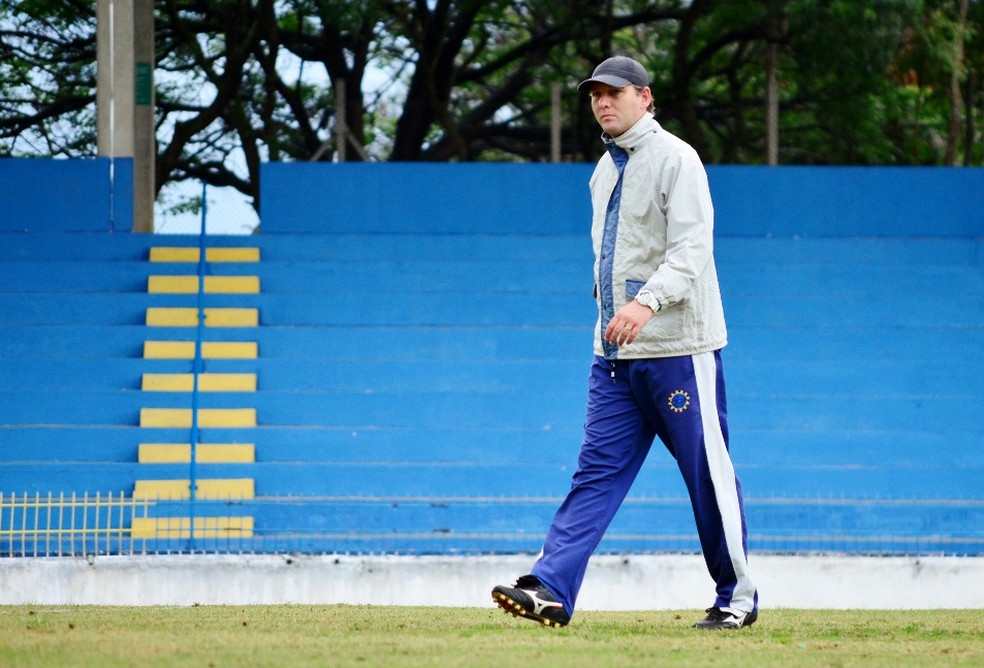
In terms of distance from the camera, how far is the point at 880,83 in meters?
15.8

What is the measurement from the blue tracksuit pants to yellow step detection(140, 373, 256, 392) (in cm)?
671

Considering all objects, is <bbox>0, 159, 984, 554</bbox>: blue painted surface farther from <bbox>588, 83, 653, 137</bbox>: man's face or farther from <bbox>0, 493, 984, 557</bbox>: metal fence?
<bbox>588, 83, 653, 137</bbox>: man's face

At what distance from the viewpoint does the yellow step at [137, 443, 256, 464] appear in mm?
9516

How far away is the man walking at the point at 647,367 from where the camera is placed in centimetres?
381

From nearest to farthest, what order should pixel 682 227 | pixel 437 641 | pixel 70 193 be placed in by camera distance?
pixel 437 641 < pixel 682 227 < pixel 70 193

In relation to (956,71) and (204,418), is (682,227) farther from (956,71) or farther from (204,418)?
(956,71)

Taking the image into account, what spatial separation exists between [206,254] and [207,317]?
1076 millimetres

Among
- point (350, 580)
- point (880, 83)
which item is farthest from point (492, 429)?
point (880, 83)

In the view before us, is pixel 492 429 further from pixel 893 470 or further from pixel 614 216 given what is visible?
pixel 614 216

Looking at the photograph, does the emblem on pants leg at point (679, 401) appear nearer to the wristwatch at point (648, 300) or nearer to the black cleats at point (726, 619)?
the wristwatch at point (648, 300)

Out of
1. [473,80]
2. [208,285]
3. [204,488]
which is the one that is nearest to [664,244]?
[204,488]

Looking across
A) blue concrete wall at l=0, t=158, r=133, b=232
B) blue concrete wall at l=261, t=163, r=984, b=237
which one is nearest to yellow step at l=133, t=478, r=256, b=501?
blue concrete wall at l=261, t=163, r=984, b=237

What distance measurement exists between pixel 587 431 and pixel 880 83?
503 inches

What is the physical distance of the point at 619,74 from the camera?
3.88 m
